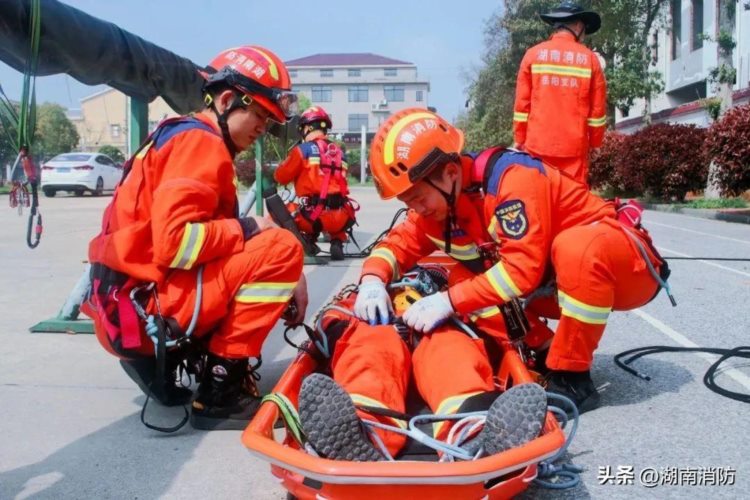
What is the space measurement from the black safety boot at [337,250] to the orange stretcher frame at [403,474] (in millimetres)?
6157

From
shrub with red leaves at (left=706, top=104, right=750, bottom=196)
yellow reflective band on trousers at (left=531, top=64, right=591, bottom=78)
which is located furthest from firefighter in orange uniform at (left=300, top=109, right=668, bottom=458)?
shrub with red leaves at (left=706, top=104, right=750, bottom=196)

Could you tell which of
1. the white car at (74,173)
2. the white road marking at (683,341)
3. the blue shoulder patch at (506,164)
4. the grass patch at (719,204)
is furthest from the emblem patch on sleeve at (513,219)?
the white car at (74,173)

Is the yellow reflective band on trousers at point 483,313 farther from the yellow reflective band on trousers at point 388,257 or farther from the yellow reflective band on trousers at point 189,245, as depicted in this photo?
the yellow reflective band on trousers at point 189,245

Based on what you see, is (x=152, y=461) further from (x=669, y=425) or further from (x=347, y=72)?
(x=347, y=72)

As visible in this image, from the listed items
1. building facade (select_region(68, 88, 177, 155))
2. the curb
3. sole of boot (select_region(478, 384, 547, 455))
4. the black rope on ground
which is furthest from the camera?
the curb

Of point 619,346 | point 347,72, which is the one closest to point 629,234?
point 619,346

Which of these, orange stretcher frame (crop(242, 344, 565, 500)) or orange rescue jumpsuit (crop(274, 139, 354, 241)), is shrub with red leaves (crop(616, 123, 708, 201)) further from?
orange stretcher frame (crop(242, 344, 565, 500))

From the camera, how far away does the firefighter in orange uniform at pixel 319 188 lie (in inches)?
313

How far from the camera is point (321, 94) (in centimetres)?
8100

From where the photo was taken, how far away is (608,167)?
64.7 feet

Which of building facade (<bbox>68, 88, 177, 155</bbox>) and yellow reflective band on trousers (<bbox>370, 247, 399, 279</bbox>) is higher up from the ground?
building facade (<bbox>68, 88, 177, 155</bbox>)

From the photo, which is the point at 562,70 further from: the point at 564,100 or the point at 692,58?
the point at 692,58

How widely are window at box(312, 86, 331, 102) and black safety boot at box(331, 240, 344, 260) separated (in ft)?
244

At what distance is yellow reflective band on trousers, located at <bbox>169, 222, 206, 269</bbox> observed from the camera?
8.50ft
